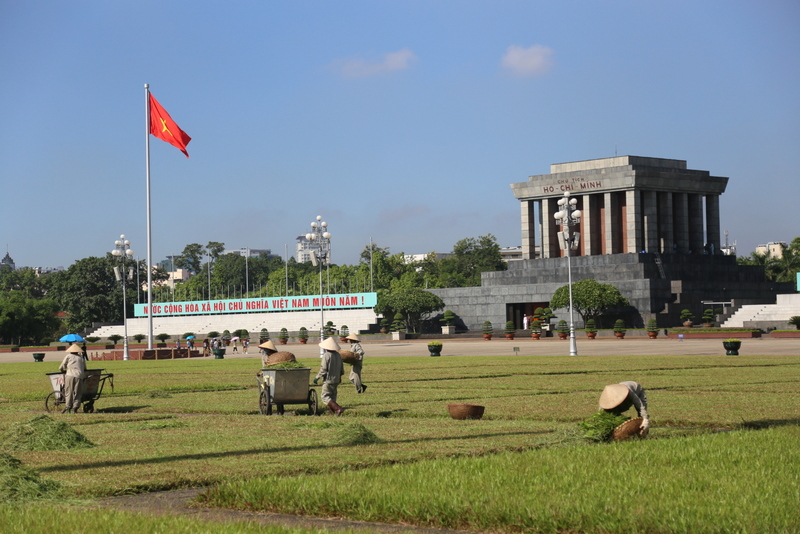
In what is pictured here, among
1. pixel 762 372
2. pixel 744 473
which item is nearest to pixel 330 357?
pixel 744 473

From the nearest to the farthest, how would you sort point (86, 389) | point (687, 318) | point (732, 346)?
1. point (86, 389)
2. point (732, 346)
3. point (687, 318)

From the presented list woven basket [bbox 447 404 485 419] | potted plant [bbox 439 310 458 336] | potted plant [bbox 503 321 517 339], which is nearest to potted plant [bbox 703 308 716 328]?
potted plant [bbox 503 321 517 339]

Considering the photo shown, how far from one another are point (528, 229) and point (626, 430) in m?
88.8

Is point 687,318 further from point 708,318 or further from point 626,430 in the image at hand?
point 626,430

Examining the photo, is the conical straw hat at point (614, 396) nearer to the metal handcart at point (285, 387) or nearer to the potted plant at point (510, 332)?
the metal handcart at point (285, 387)

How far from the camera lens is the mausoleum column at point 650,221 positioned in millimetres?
92125

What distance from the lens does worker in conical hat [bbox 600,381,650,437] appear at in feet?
40.5

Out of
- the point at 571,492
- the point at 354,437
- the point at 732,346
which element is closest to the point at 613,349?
the point at 732,346

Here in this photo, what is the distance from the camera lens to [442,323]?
314 feet

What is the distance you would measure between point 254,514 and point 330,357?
31.2ft

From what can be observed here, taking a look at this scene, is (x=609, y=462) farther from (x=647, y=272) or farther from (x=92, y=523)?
(x=647, y=272)

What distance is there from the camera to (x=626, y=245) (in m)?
93.6

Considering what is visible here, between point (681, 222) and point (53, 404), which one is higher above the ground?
point (681, 222)

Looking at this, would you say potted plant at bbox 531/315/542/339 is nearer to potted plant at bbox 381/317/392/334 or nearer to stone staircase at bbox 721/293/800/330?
stone staircase at bbox 721/293/800/330
